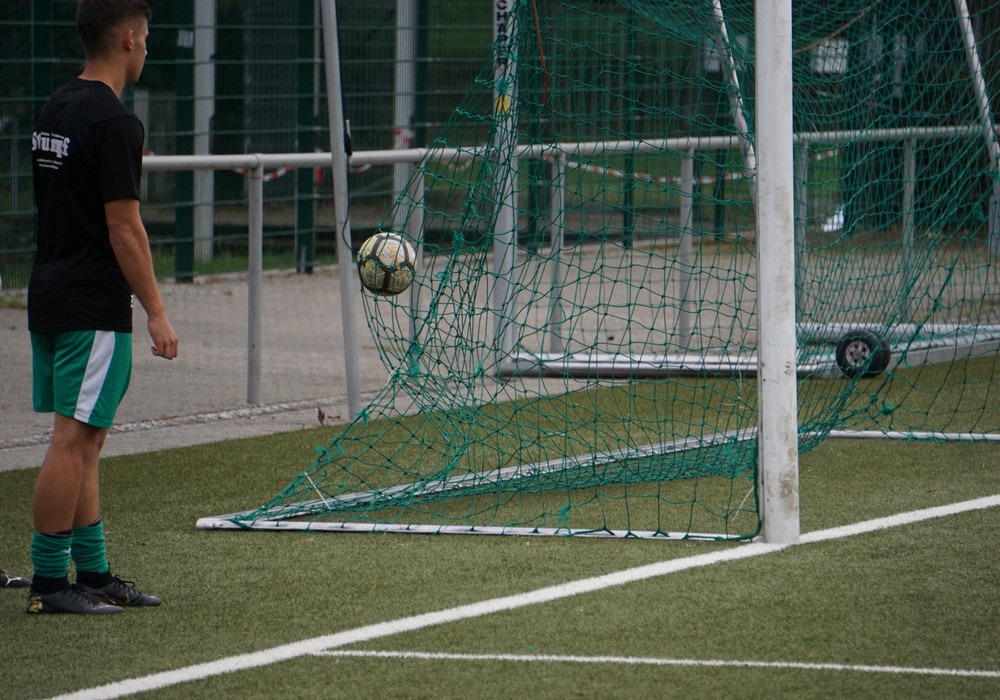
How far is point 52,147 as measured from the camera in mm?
4141

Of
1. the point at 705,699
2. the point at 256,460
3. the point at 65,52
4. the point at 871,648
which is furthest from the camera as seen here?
the point at 65,52

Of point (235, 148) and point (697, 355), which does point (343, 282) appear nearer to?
point (697, 355)

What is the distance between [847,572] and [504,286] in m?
4.33

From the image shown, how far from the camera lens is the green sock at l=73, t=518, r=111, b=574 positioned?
4332 millimetres

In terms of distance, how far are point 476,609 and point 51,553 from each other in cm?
134

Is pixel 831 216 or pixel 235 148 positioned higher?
pixel 235 148

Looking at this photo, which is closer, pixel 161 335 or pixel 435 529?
pixel 161 335

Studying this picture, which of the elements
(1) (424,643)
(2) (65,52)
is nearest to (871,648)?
(1) (424,643)

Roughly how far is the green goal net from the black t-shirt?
1.40m

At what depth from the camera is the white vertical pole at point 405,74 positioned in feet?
51.4

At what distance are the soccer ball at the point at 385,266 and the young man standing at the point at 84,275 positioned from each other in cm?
182

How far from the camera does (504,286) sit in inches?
338

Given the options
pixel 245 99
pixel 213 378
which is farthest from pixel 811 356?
pixel 245 99

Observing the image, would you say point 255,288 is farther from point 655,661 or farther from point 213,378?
point 655,661
